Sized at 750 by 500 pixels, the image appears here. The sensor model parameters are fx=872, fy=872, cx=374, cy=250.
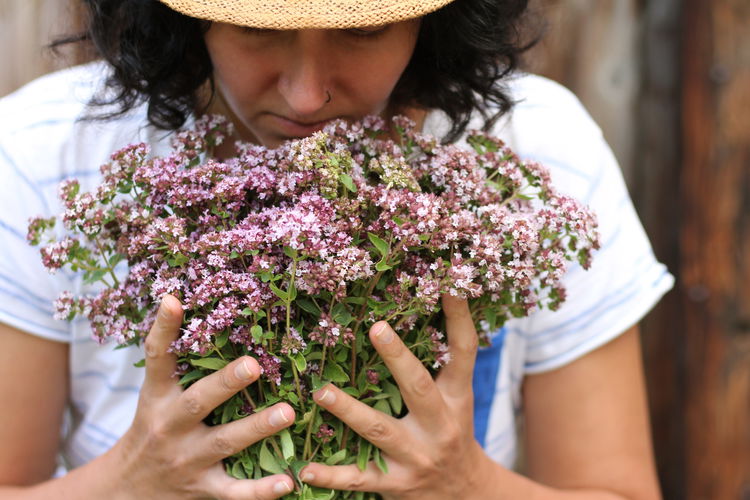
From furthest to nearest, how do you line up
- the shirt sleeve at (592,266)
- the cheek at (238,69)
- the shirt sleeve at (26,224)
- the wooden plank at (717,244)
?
the wooden plank at (717,244) → the shirt sleeve at (592,266) → the shirt sleeve at (26,224) → the cheek at (238,69)

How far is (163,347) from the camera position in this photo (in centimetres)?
102

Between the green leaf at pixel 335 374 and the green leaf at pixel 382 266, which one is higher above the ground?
the green leaf at pixel 382 266

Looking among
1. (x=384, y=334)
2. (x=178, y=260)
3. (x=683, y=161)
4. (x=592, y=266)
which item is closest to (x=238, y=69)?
(x=178, y=260)

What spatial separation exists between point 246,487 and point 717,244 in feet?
5.72

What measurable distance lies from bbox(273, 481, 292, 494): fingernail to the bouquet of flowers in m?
0.02

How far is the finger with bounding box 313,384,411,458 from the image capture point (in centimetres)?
99

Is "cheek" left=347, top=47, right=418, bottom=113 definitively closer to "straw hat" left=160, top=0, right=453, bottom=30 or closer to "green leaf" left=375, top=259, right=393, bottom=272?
"straw hat" left=160, top=0, right=453, bottom=30

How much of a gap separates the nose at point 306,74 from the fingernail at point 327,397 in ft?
1.18

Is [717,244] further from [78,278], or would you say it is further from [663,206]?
[78,278]

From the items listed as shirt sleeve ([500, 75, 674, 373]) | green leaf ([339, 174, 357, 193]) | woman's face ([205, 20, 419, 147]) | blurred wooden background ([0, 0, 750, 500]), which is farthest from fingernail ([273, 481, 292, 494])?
blurred wooden background ([0, 0, 750, 500])

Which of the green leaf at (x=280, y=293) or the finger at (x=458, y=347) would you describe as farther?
the finger at (x=458, y=347)

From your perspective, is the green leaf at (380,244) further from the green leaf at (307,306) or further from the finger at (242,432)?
the finger at (242,432)

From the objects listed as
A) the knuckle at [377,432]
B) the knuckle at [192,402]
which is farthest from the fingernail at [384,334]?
the knuckle at [192,402]

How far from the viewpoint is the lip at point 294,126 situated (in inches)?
45.6
